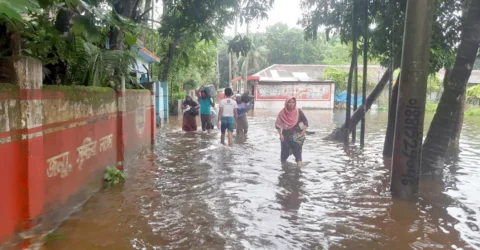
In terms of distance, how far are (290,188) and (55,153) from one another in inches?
147

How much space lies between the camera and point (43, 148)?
4.38m

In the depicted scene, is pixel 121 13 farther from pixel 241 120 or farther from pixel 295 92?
pixel 295 92

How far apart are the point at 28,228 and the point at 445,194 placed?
595cm

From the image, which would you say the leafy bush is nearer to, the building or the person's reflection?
the person's reflection

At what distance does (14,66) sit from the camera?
3.88m

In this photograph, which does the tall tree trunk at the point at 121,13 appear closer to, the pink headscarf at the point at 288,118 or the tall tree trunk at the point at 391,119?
Result: the pink headscarf at the point at 288,118

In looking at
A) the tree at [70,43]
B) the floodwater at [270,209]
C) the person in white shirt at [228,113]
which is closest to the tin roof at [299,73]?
the person in white shirt at [228,113]

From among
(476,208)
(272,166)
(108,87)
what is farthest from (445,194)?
(108,87)

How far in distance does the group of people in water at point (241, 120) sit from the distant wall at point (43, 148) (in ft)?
11.8

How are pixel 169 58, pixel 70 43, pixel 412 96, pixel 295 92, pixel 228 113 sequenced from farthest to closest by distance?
pixel 295 92 → pixel 169 58 → pixel 228 113 → pixel 70 43 → pixel 412 96

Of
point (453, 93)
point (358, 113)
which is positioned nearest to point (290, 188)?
point (453, 93)

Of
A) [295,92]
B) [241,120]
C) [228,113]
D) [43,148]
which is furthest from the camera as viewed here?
[295,92]

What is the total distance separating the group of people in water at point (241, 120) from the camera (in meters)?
8.53

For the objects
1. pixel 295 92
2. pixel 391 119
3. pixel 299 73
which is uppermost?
pixel 299 73
